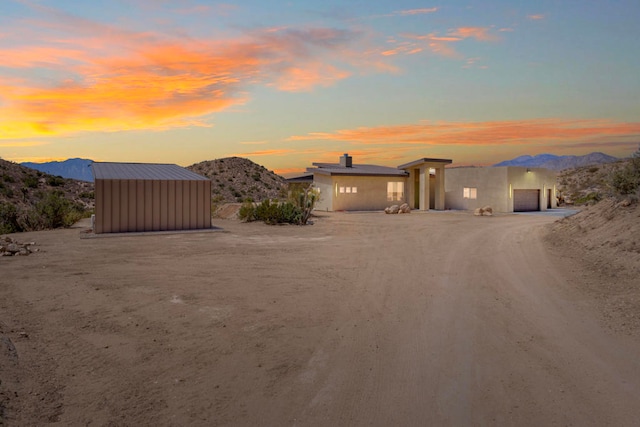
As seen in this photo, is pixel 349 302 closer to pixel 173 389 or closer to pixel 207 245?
pixel 173 389

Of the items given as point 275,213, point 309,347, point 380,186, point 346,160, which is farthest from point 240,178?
point 309,347

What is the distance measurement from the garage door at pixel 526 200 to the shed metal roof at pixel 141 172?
80.5ft

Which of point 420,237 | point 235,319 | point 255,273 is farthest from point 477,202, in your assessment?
point 235,319

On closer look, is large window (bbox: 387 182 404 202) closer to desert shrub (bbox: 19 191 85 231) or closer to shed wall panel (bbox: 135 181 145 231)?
shed wall panel (bbox: 135 181 145 231)

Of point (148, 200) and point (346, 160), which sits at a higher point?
point (346, 160)

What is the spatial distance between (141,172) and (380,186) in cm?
2041

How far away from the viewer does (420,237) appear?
1742cm

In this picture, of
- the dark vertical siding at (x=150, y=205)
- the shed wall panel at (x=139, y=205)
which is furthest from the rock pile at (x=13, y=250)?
the shed wall panel at (x=139, y=205)

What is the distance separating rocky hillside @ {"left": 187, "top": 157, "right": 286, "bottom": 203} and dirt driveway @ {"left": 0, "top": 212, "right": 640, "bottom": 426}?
5866 cm

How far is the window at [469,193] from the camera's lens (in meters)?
37.1

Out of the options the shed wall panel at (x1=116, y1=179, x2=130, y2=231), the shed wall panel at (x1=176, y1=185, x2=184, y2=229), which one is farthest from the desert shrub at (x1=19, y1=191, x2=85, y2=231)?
the shed wall panel at (x1=176, y1=185, x2=184, y2=229)

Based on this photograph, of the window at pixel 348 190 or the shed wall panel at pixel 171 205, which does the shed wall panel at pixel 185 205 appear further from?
the window at pixel 348 190

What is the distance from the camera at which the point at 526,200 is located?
36.5 metres

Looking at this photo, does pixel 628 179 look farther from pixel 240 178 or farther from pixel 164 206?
pixel 240 178
